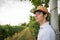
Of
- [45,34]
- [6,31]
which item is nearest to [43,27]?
[45,34]

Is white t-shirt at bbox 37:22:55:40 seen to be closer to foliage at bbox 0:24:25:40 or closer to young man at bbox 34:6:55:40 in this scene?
young man at bbox 34:6:55:40

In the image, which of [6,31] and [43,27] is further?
[6,31]

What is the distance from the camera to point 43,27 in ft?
8.61

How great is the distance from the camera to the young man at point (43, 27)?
2540 mm

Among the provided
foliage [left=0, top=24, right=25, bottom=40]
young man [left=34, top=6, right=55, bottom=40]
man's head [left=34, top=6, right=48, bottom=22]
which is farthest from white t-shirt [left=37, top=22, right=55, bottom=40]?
foliage [left=0, top=24, right=25, bottom=40]

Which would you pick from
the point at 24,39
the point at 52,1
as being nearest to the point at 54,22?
the point at 52,1

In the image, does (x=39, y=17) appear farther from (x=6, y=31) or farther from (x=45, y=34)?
(x=6, y=31)

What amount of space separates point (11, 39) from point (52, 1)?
394 inches

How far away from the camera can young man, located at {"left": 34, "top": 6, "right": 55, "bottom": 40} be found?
254 cm

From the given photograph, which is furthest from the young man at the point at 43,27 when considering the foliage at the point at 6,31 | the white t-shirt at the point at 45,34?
the foliage at the point at 6,31

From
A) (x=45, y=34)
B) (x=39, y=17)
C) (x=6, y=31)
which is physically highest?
(x=39, y=17)

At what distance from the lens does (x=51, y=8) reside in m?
6.30

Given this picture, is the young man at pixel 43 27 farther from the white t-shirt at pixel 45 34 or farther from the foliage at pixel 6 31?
the foliage at pixel 6 31

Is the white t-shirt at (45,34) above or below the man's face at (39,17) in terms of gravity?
below
